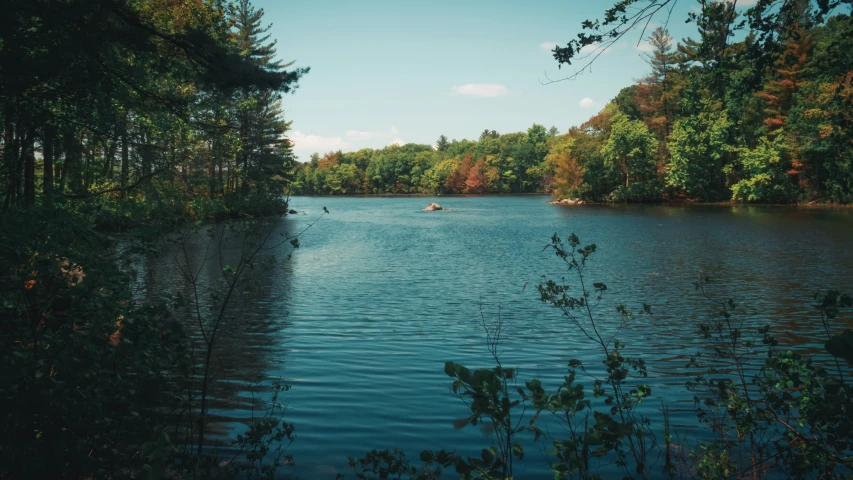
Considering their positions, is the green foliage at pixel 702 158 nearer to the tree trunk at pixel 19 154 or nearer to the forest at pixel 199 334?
the forest at pixel 199 334

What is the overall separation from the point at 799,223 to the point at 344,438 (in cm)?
3742

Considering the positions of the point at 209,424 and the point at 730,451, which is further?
the point at 209,424

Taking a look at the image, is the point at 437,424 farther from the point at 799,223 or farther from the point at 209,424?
the point at 799,223

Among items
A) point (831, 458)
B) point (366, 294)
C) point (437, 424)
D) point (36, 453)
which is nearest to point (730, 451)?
point (831, 458)

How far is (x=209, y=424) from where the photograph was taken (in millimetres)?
6449

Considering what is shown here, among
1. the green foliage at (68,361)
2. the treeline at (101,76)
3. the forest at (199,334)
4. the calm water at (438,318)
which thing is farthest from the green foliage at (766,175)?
the green foliage at (68,361)

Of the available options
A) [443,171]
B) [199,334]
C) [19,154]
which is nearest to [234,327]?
[199,334]

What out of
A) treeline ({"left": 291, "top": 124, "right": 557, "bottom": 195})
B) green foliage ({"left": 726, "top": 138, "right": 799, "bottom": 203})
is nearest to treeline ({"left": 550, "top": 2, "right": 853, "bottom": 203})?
green foliage ({"left": 726, "top": 138, "right": 799, "bottom": 203})

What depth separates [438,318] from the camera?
42.0 ft

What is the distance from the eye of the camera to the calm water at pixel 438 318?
22.6 ft

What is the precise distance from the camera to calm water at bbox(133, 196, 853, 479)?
22.6 feet

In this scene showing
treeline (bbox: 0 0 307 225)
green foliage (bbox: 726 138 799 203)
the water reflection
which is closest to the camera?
treeline (bbox: 0 0 307 225)

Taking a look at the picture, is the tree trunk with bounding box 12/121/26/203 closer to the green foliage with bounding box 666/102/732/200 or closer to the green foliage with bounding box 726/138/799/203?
the green foliage with bounding box 666/102/732/200

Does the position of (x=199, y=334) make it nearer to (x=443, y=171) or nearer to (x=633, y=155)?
(x=633, y=155)
